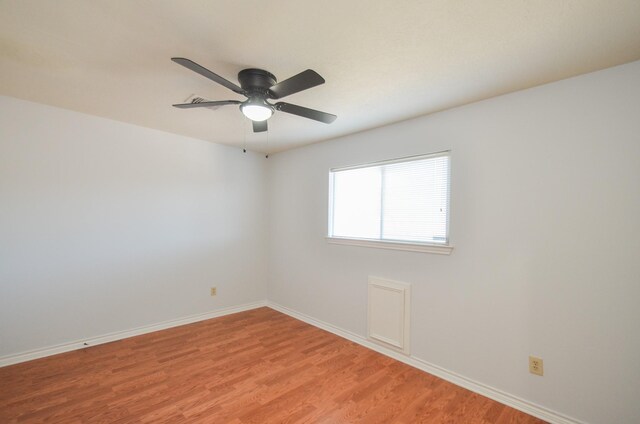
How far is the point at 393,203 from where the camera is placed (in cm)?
284

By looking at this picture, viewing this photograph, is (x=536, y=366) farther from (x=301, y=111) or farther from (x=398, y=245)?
(x=301, y=111)

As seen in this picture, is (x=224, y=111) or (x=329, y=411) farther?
(x=224, y=111)

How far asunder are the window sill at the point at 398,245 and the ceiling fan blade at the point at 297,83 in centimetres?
168

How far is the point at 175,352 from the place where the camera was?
8.98 feet

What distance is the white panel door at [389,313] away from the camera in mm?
2635

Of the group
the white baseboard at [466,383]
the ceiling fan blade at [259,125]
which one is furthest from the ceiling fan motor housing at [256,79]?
the white baseboard at [466,383]

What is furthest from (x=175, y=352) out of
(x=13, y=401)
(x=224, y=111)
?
(x=224, y=111)

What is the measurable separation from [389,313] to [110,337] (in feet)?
9.47

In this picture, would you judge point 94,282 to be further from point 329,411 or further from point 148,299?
point 329,411

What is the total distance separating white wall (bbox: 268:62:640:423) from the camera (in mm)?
1674

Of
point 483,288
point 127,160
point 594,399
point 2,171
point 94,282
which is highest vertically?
point 127,160

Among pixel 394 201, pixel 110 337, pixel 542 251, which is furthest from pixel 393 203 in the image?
pixel 110 337

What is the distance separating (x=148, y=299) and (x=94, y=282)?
22.2 inches

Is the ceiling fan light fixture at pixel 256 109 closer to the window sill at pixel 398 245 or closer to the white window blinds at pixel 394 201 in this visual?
the white window blinds at pixel 394 201
